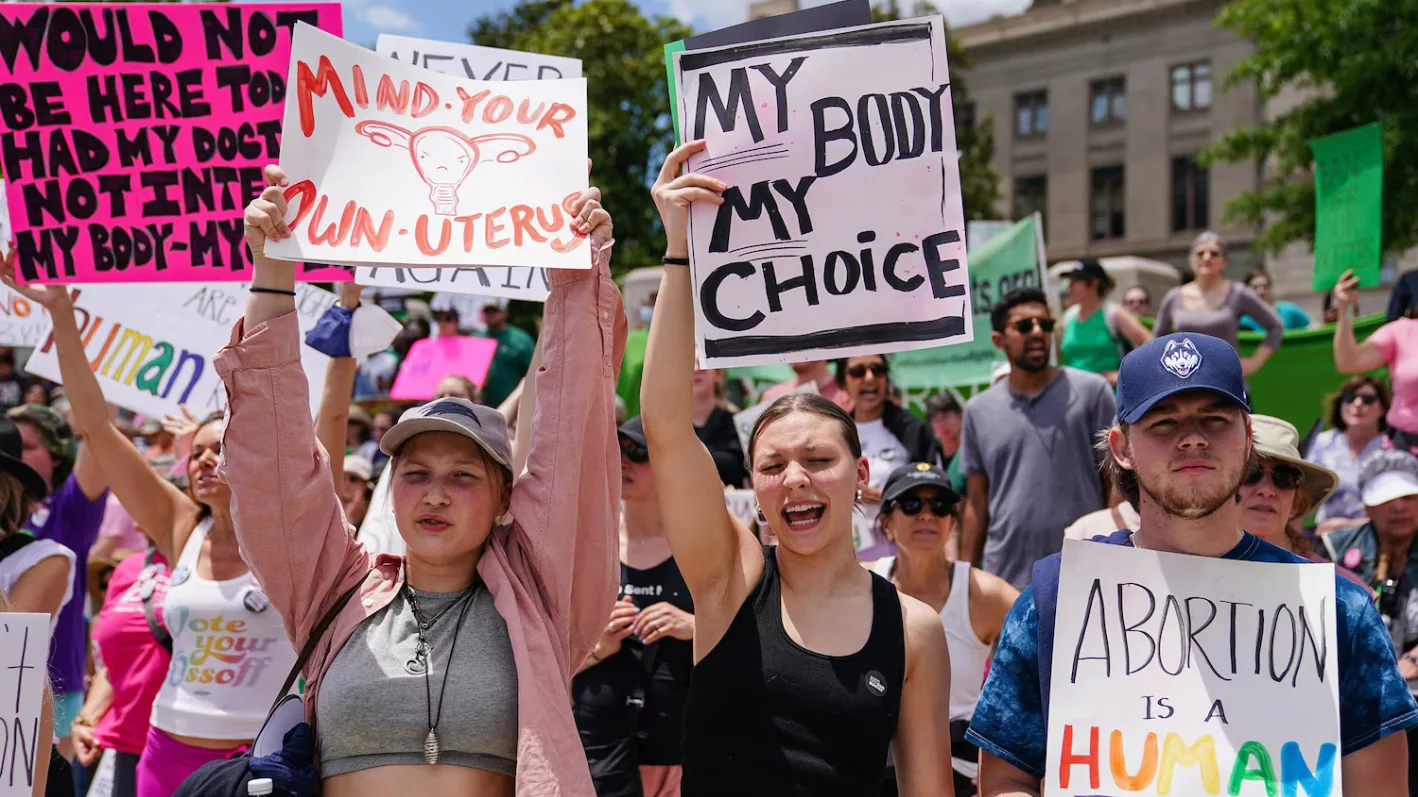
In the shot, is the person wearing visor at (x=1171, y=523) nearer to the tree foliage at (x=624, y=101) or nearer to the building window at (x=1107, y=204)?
the tree foliage at (x=624, y=101)

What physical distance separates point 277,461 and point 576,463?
0.63 meters

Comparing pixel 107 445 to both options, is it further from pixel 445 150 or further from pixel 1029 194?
pixel 1029 194

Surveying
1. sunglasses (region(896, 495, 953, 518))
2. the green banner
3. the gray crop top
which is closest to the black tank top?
the gray crop top

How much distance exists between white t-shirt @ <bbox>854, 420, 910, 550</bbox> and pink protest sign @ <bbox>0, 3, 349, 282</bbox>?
269 centimetres

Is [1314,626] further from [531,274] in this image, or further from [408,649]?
[531,274]

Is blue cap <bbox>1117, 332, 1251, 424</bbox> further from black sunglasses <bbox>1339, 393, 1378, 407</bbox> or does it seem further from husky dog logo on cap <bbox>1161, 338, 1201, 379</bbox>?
black sunglasses <bbox>1339, 393, 1378, 407</bbox>

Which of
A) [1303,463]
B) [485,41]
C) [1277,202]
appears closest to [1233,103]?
[1277,202]

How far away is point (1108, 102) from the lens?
40000mm

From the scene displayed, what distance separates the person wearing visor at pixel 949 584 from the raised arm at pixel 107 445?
8.05ft

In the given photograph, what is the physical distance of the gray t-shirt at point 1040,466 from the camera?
17.6 ft

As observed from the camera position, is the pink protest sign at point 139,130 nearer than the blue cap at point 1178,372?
No

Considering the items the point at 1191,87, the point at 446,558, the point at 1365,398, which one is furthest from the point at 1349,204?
the point at 1191,87

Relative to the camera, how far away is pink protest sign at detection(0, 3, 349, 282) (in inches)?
164

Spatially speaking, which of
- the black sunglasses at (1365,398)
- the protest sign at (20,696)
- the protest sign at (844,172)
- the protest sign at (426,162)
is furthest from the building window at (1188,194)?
the protest sign at (20,696)
